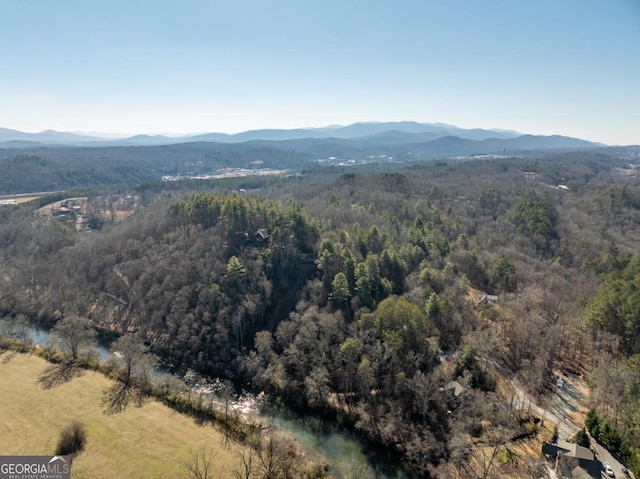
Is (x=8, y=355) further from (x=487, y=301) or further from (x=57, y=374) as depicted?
(x=487, y=301)

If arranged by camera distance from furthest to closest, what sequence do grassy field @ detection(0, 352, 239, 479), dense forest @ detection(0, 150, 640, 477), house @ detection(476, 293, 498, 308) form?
house @ detection(476, 293, 498, 308)
dense forest @ detection(0, 150, 640, 477)
grassy field @ detection(0, 352, 239, 479)

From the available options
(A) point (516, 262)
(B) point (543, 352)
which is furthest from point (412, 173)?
(B) point (543, 352)

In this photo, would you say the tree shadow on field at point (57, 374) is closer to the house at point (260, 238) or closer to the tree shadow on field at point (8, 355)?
the tree shadow on field at point (8, 355)
